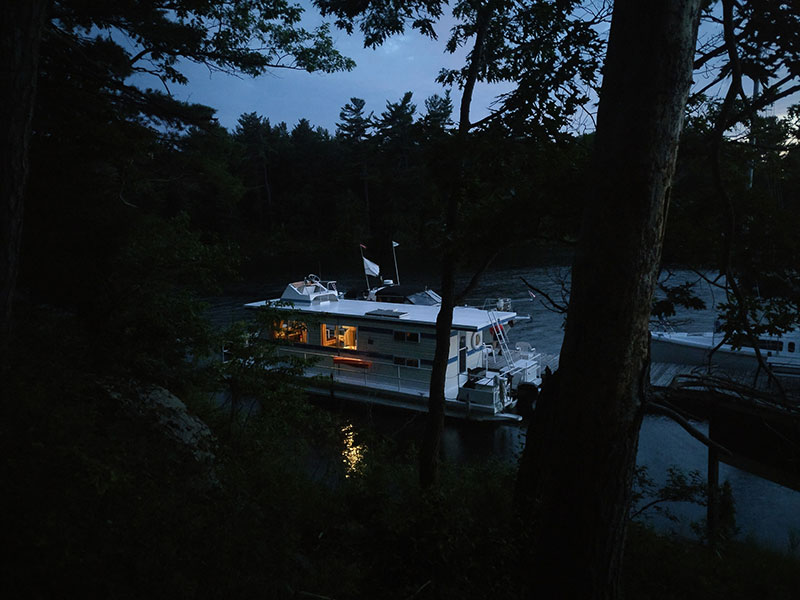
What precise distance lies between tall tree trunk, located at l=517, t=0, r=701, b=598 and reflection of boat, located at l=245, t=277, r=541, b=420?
539 inches

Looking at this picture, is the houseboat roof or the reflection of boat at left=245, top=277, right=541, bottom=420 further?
the houseboat roof

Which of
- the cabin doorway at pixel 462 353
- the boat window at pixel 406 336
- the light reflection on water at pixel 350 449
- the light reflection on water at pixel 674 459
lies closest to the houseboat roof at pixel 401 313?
the boat window at pixel 406 336

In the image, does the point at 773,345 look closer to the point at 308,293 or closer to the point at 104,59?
the point at 308,293

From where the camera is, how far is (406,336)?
59.0 ft

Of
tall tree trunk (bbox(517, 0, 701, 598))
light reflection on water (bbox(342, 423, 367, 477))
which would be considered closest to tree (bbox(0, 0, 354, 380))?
tall tree trunk (bbox(517, 0, 701, 598))

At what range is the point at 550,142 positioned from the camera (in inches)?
238

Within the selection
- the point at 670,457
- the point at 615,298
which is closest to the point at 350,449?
the point at 670,457

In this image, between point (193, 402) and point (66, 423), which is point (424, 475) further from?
point (66, 423)

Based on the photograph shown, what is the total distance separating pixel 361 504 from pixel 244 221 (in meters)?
68.8

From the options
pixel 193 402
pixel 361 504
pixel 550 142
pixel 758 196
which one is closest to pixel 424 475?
pixel 361 504

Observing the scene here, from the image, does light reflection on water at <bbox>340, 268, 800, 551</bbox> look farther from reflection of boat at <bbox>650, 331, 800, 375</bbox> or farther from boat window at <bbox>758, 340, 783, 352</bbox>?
boat window at <bbox>758, 340, 783, 352</bbox>

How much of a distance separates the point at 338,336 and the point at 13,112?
16.0 meters

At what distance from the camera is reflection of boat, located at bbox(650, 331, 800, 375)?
1877 centimetres

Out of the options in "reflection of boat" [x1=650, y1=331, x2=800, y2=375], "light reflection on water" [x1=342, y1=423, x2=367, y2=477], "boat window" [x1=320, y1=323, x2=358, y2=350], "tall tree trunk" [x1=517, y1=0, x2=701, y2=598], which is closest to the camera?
"tall tree trunk" [x1=517, y1=0, x2=701, y2=598]
